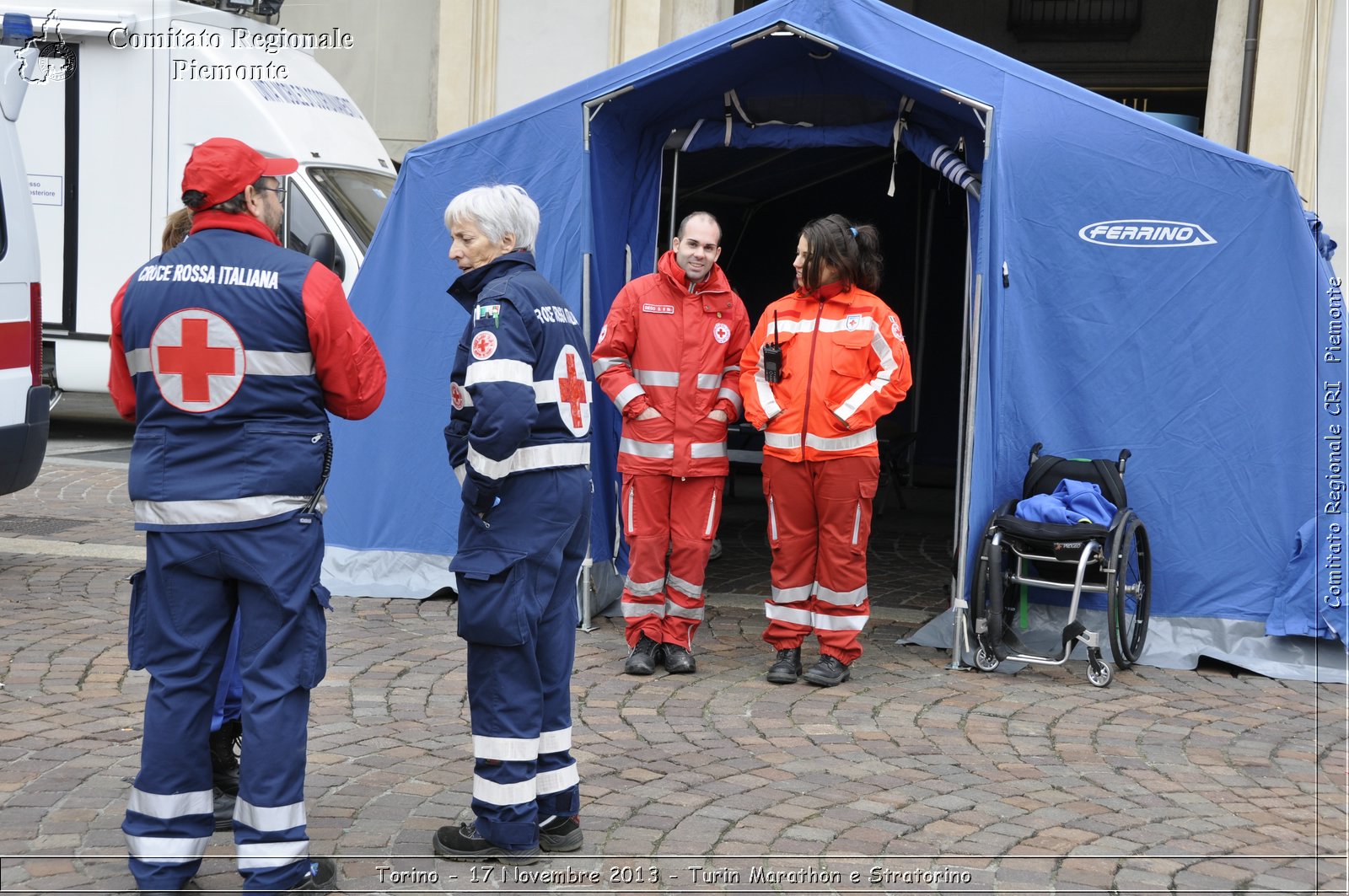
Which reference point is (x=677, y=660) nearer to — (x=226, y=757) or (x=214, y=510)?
(x=226, y=757)

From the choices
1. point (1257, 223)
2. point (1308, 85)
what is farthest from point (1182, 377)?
point (1308, 85)

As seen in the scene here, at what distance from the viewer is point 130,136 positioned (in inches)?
438

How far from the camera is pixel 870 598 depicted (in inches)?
300

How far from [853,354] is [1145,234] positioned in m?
1.56

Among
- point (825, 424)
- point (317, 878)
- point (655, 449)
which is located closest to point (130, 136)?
point (655, 449)

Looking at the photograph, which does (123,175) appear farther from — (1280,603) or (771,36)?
(1280,603)

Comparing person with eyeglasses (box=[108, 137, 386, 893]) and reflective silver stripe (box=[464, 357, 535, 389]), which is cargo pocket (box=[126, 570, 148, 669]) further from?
reflective silver stripe (box=[464, 357, 535, 389])

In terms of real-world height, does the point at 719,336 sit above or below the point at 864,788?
above

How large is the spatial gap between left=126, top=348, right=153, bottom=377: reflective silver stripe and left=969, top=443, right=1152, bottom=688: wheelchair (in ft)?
12.2

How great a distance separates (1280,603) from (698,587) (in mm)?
2616

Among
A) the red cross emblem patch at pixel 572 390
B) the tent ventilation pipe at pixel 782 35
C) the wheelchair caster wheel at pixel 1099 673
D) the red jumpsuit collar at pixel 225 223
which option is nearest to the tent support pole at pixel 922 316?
the tent ventilation pipe at pixel 782 35

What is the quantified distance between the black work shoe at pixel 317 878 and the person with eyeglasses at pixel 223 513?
Answer: 0.02m

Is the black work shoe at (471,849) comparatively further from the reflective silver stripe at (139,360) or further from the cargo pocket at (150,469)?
the reflective silver stripe at (139,360)

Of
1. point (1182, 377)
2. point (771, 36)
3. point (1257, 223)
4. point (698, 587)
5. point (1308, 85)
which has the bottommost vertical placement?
point (698, 587)
